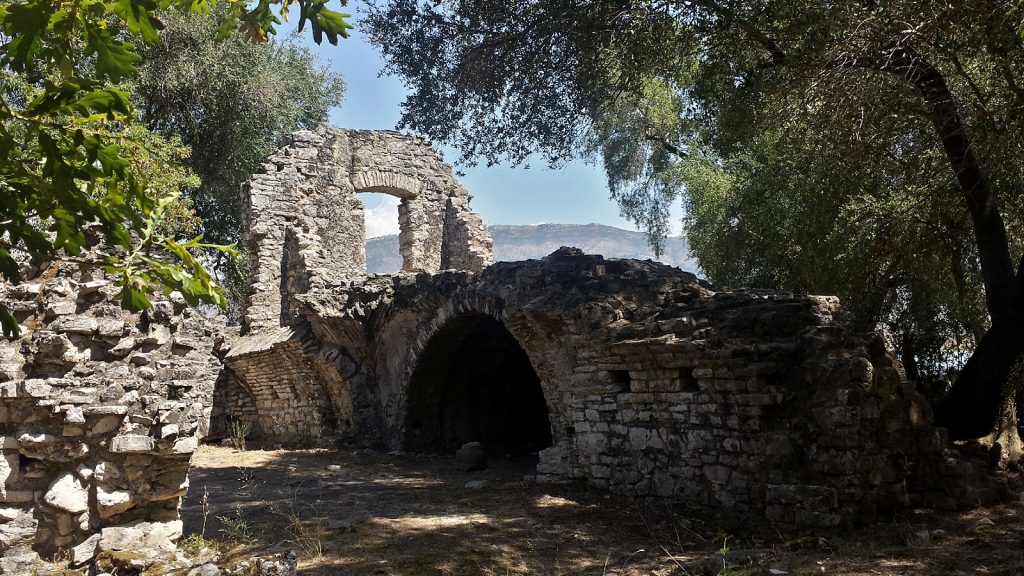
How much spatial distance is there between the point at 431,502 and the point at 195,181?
790cm

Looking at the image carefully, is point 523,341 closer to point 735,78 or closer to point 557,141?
point 557,141

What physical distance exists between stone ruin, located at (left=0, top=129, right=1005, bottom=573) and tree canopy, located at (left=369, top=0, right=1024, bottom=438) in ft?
5.75

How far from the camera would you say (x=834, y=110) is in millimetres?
7633

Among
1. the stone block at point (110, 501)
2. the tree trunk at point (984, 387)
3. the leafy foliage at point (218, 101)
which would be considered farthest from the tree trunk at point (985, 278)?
Answer: the leafy foliage at point (218, 101)

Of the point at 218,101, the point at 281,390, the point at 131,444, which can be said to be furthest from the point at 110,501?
the point at 218,101

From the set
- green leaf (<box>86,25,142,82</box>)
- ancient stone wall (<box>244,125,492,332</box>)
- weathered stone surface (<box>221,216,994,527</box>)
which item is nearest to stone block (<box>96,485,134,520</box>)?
green leaf (<box>86,25,142,82</box>)

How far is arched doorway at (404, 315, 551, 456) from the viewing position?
497 inches

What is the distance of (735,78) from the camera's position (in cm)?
904

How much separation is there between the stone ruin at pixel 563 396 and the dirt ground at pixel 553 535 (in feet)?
1.06

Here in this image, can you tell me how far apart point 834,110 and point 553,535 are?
517 cm

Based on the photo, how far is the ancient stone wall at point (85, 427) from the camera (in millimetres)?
5434

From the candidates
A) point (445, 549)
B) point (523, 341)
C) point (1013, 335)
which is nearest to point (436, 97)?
point (523, 341)

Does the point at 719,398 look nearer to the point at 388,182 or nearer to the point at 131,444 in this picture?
the point at 131,444

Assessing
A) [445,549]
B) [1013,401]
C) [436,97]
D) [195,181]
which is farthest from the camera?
[195,181]
